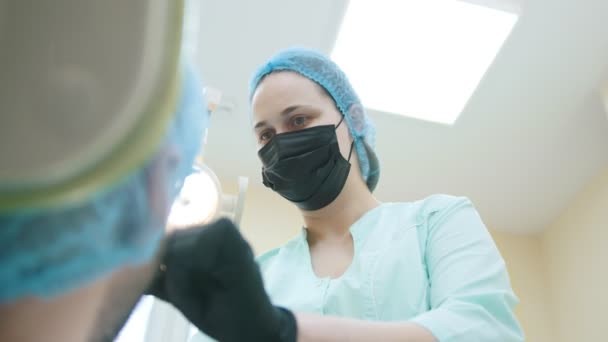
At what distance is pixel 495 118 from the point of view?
223 cm

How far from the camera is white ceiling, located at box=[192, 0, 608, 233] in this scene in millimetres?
1885

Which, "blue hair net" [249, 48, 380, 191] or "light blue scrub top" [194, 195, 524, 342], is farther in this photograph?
Answer: "blue hair net" [249, 48, 380, 191]

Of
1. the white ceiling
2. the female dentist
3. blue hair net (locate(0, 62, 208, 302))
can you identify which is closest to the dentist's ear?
blue hair net (locate(0, 62, 208, 302))

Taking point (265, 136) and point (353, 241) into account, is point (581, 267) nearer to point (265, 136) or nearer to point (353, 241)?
point (353, 241)

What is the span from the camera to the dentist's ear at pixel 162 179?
Answer: 0.39 metres

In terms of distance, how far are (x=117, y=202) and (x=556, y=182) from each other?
2.59 meters

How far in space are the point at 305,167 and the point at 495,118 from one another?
1358 mm

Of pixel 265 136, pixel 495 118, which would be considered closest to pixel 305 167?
pixel 265 136

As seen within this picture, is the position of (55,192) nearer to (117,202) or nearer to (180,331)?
(117,202)

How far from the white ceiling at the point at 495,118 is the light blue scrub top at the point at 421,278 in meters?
0.98

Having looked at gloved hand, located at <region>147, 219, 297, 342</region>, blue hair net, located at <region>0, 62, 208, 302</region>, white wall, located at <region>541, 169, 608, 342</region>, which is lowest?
white wall, located at <region>541, 169, 608, 342</region>

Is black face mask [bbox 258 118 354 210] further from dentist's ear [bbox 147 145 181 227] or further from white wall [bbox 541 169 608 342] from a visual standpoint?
white wall [bbox 541 169 608 342]

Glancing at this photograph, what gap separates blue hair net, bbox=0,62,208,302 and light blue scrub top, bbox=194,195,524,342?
1.67 ft

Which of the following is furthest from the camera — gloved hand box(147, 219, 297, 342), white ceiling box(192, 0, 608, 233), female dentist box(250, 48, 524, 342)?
white ceiling box(192, 0, 608, 233)
